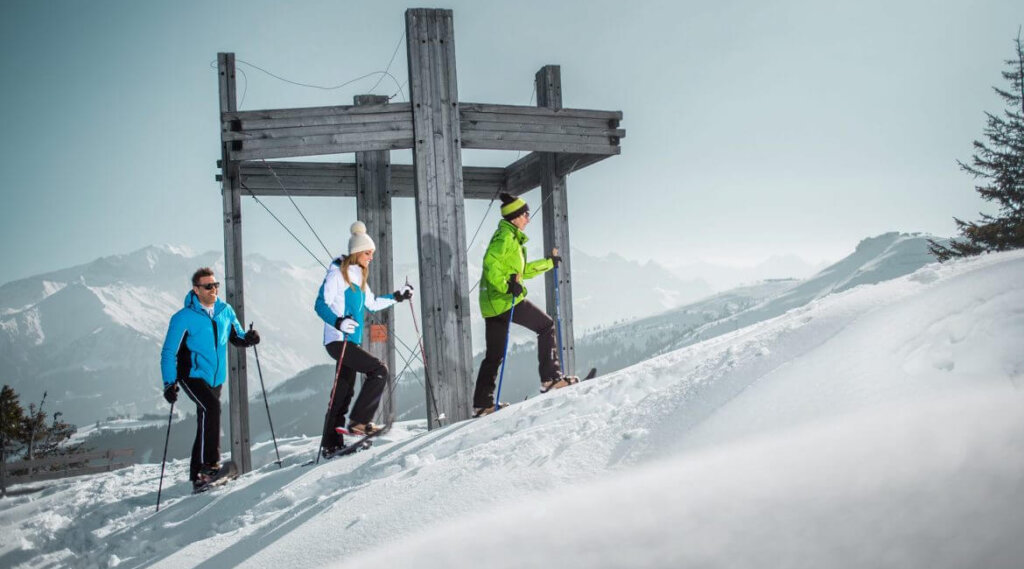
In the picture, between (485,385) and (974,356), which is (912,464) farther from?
(485,385)

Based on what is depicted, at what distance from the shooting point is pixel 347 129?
23.0 ft

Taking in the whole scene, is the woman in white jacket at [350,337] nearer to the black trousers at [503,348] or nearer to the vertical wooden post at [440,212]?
the vertical wooden post at [440,212]

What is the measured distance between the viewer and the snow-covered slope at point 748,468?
202cm

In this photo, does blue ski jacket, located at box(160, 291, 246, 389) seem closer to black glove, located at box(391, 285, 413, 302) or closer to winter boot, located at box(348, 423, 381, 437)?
winter boot, located at box(348, 423, 381, 437)

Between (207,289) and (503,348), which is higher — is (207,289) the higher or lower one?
the higher one

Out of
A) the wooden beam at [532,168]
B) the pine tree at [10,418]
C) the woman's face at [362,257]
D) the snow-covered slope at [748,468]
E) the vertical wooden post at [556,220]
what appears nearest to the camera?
the snow-covered slope at [748,468]

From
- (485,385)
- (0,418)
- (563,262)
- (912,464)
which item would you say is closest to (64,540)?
(485,385)

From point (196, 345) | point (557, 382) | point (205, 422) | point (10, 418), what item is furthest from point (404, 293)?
point (10, 418)

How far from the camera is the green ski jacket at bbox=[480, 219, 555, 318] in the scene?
6.46 meters

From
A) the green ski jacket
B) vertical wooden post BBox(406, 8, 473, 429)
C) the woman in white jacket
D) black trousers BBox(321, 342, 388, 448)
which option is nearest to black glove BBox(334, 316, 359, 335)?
the woman in white jacket

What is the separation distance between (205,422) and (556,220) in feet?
16.0

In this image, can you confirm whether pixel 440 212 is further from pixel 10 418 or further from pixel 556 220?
pixel 10 418

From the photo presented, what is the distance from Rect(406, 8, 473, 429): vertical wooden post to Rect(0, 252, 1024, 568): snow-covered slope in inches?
80.5

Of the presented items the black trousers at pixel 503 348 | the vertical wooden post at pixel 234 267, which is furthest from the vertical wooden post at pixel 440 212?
the vertical wooden post at pixel 234 267
